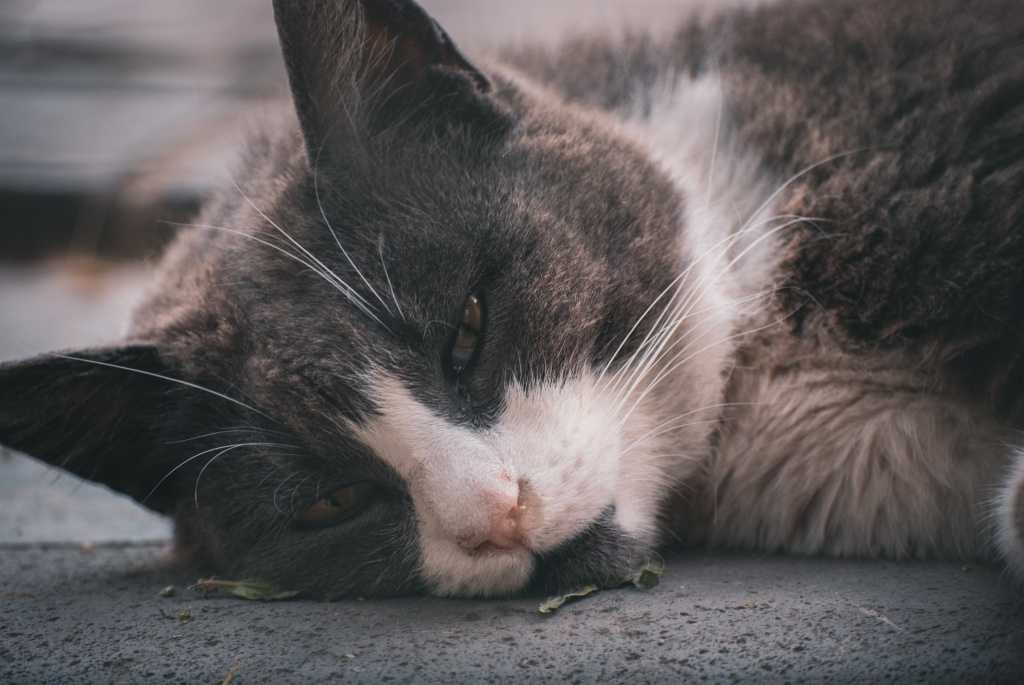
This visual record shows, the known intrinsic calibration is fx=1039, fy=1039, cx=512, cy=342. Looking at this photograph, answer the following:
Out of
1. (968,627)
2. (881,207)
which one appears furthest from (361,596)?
(881,207)

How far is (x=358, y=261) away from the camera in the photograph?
189 cm

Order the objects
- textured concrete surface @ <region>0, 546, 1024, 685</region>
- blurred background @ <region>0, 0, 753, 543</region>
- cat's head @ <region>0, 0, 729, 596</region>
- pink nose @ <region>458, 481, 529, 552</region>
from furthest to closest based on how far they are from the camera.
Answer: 1. blurred background @ <region>0, 0, 753, 543</region>
2. cat's head @ <region>0, 0, 729, 596</region>
3. pink nose @ <region>458, 481, 529, 552</region>
4. textured concrete surface @ <region>0, 546, 1024, 685</region>

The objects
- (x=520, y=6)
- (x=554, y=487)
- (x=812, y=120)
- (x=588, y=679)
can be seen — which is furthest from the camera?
(x=520, y=6)

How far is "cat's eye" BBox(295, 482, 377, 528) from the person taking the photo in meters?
1.87

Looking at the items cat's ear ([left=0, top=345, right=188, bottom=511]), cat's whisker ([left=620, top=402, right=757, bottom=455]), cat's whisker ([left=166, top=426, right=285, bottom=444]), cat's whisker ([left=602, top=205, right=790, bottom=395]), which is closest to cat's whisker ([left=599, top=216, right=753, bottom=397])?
cat's whisker ([left=602, top=205, right=790, bottom=395])

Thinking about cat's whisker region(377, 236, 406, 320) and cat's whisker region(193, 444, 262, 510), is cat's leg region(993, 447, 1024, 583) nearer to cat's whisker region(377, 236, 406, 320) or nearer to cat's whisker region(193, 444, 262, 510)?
cat's whisker region(377, 236, 406, 320)

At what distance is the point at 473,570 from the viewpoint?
1757 millimetres

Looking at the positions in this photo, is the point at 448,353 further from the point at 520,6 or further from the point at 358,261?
the point at 520,6

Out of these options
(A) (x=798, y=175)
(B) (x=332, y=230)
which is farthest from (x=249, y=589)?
(A) (x=798, y=175)

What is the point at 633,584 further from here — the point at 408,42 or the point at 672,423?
the point at 408,42

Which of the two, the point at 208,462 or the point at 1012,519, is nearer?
the point at 1012,519

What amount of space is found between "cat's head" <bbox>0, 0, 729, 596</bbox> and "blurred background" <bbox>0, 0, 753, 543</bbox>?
658 millimetres

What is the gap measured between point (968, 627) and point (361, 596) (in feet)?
3.34

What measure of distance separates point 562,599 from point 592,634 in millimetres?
142
